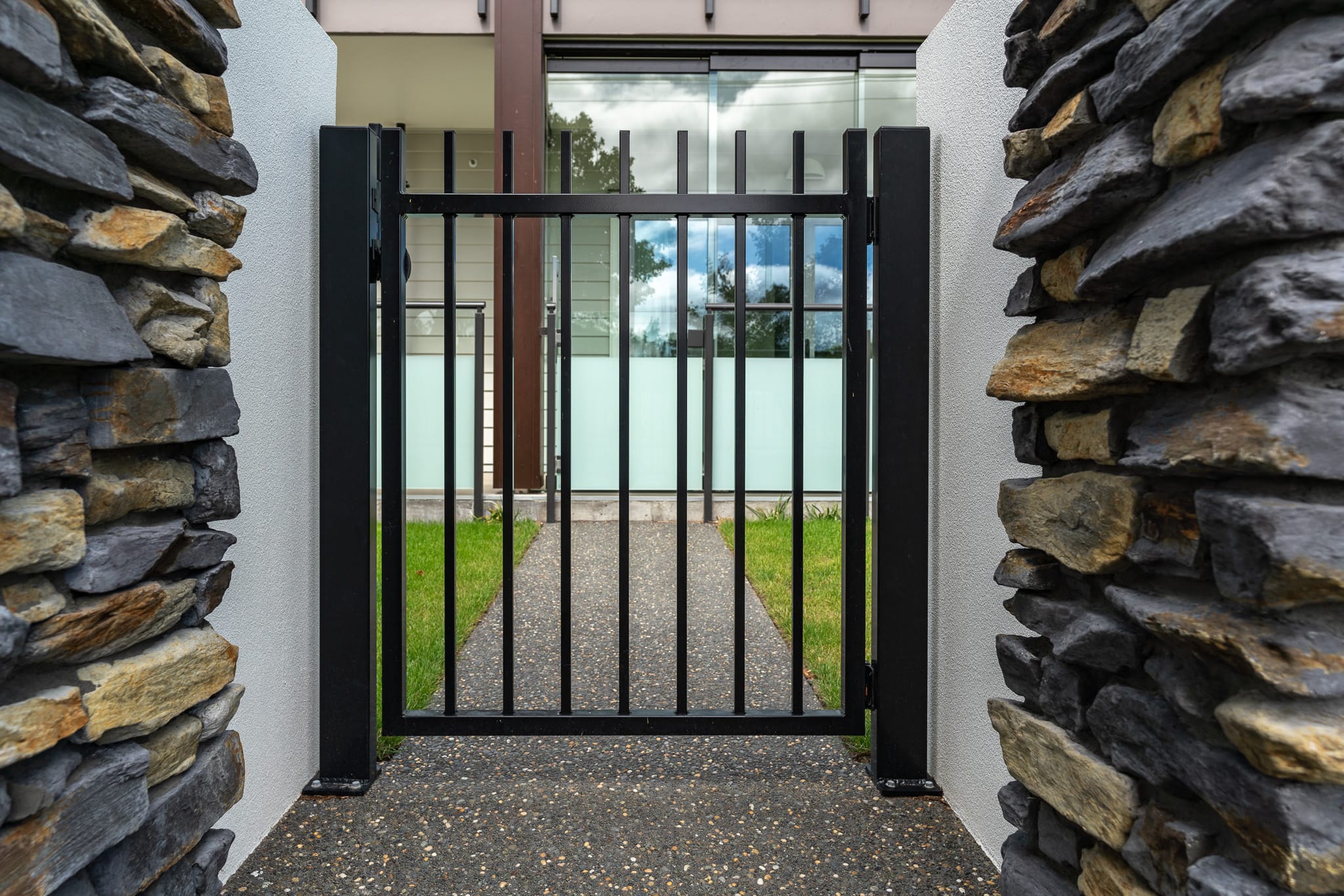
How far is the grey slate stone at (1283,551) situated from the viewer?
2.09 feet

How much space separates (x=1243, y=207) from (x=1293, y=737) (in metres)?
0.47

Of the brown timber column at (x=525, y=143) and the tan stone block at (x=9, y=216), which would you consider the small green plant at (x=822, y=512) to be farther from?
the tan stone block at (x=9, y=216)

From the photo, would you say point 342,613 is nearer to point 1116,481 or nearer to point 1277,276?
point 1116,481

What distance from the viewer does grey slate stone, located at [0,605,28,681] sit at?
0.71m

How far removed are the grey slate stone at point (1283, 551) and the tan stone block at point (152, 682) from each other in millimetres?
1218

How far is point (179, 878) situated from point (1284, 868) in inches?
51.7

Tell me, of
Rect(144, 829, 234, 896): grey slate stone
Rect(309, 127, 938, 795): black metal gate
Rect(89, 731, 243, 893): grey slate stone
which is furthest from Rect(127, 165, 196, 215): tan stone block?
Rect(144, 829, 234, 896): grey slate stone

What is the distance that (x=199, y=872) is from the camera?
108 centimetres

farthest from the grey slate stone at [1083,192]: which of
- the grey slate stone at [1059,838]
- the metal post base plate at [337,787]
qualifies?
the metal post base plate at [337,787]

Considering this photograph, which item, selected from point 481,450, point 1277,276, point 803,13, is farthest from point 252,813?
point 803,13

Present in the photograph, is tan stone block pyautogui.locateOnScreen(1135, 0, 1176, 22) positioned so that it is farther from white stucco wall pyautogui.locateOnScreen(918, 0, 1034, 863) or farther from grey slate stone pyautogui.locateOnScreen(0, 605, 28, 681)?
grey slate stone pyautogui.locateOnScreen(0, 605, 28, 681)

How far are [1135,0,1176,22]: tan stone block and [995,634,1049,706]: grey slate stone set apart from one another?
84 cm

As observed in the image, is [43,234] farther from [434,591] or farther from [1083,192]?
[434,591]

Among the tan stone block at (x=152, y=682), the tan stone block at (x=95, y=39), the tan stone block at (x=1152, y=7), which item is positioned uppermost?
the tan stone block at (x=1152, y=7)
